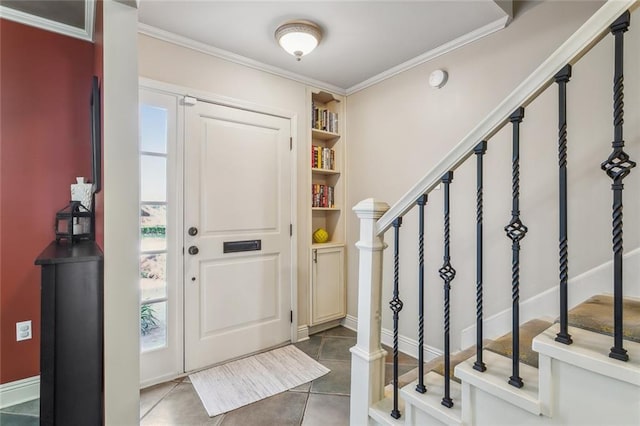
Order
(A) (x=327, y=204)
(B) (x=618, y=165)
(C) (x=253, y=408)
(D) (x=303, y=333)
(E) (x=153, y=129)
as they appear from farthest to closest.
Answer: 1. (A) (x=327, y=204)
2. (D) (x=303, y=333)
3. (E) (x=153, y=129)
4. (C) (x=253, y=408)
5. (B) (x=618, y=165)

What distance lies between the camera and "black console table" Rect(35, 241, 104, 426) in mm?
1304

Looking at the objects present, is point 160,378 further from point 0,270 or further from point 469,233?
point 469,233

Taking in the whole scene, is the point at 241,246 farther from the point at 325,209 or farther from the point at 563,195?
the point at 563,195

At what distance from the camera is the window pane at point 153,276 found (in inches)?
86.7

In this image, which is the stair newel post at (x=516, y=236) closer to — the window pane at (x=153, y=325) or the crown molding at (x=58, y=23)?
the window pane at (x=153, y=325)

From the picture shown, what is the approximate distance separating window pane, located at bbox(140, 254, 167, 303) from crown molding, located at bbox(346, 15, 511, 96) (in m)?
2.40

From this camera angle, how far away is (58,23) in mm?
2156

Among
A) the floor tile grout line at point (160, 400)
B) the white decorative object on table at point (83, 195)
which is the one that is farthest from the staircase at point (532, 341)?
the white decorative object on table at point (83, 195)

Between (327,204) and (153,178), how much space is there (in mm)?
1654

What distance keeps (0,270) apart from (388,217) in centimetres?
246

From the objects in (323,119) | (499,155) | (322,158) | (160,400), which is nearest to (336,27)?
(323,119)

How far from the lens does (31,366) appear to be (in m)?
2.09

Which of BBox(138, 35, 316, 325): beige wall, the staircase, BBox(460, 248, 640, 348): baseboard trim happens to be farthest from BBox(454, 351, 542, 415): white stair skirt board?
BBox(138, 35, 316, 325): beige wall

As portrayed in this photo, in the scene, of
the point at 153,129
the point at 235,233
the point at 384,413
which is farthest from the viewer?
the point at 235,233
